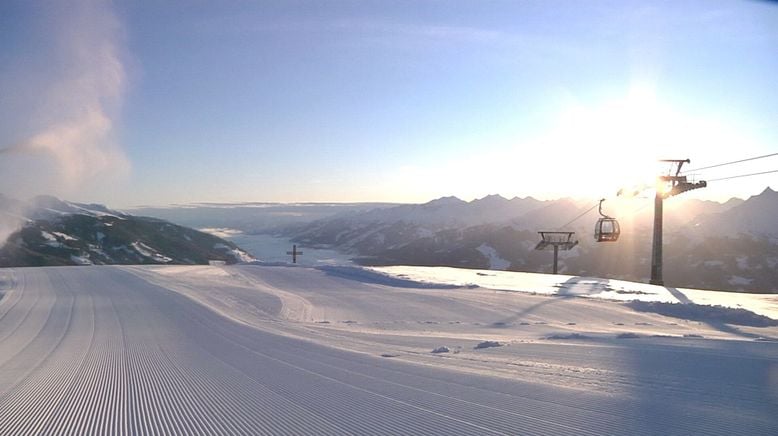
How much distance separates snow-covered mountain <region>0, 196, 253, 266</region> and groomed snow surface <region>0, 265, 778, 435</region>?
80966mm

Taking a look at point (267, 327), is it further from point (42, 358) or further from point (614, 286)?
point (614, 286)

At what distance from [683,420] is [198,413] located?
544 centimetres

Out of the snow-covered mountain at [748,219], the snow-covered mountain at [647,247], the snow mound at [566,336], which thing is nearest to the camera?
the snow mound at [566,336]

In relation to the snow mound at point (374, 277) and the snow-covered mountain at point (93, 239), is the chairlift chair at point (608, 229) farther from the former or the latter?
the snow-covered mountain at point (93, 239)

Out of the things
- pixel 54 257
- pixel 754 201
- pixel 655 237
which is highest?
pixel 754 201

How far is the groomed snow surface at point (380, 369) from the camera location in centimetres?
Answer: 641

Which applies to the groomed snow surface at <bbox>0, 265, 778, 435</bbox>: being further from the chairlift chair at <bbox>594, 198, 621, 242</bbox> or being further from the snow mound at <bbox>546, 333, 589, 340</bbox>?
the chairlift chair at <bbox>594, 198, 621, 242</bbox>

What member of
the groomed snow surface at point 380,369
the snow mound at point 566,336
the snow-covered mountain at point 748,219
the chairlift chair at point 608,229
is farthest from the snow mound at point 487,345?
the snow-covered mountain at point 748,219

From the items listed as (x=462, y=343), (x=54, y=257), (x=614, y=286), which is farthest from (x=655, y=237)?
(x=54, y=257)

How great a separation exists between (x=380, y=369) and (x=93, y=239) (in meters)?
140

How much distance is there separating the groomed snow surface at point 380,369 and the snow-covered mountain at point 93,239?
80966 mm

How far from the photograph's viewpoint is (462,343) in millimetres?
13086

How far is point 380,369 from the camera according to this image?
9430mm

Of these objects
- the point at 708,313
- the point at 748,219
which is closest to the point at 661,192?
the point at 708,313
